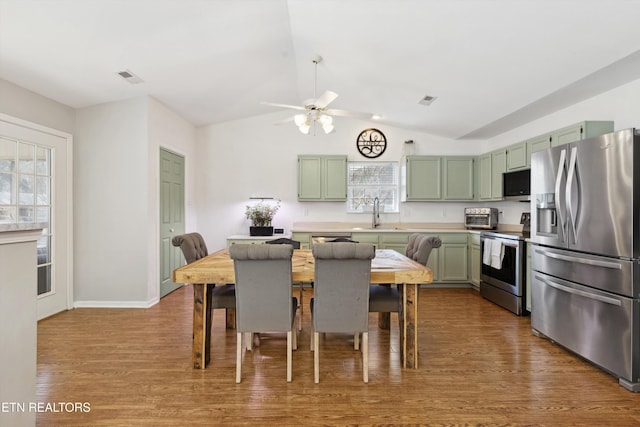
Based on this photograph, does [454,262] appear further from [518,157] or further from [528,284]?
[518,157]

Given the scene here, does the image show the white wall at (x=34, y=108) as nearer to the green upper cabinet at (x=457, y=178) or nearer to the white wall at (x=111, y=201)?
the white wall at (x=111, y=201)

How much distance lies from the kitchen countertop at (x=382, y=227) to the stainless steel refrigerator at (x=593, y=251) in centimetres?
203

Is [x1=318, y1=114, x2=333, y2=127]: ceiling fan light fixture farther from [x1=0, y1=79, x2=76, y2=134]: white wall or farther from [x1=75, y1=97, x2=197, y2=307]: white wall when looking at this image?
[x1=0, y1=79, x2=76, y2=134]: white wall

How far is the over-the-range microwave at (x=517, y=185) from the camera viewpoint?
411 centimetres

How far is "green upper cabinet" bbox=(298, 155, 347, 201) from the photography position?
17.6 ft

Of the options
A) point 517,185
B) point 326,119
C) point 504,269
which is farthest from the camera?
point 517,185

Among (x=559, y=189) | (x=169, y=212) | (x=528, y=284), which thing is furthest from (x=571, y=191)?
(x=169, y=212)

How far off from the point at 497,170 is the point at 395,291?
303cm

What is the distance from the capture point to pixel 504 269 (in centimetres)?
395

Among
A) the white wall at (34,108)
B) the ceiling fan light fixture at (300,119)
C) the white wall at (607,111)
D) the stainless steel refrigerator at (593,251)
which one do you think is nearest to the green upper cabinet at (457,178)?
the white wall at (607,111)

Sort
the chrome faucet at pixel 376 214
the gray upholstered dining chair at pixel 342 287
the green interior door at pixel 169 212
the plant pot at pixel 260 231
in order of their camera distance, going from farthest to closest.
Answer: the chrome faucet at pixel 376 214
the plant pot at pixel 260 231
the green interior door at pixel 169 212
the gray upholstered dining chair at pixel 342 287

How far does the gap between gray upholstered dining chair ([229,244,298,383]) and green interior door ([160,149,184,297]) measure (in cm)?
263

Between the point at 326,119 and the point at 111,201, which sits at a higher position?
the point at 326,119

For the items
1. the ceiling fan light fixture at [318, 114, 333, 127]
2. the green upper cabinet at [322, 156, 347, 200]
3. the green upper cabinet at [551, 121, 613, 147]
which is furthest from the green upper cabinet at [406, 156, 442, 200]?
the ceiling fan light fixture at [318, 114, 333, 127]
